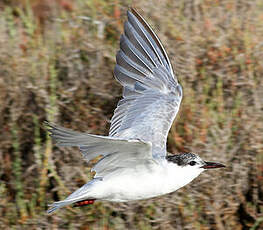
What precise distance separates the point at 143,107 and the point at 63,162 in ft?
2.57

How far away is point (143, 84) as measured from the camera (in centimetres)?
527

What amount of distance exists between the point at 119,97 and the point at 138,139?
73.0 inches

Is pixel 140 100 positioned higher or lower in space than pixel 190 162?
higher

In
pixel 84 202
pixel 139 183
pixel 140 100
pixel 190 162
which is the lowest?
pixel 84 202

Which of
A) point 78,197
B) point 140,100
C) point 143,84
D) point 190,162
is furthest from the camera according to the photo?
point 143,84

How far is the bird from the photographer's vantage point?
4.05 metres

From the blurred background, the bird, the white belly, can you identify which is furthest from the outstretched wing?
the white belly

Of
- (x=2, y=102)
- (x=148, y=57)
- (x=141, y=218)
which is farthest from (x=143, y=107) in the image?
(x=2, y=102)

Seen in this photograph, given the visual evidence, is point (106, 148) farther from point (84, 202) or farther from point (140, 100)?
point (140, 100)

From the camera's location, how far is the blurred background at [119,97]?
493 centimetres

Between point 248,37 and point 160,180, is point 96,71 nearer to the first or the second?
point 248,37

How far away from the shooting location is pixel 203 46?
5910 mm

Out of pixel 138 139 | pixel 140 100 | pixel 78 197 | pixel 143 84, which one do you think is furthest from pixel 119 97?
pixel 138 139

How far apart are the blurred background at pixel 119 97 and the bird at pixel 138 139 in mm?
401
